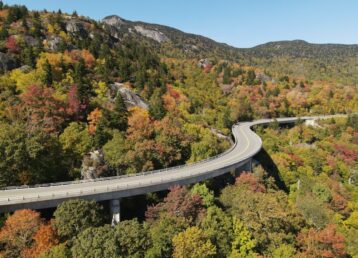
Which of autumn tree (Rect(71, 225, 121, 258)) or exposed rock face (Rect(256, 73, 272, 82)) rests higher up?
exposed rock face (Rect(256, 73, 272, 82))

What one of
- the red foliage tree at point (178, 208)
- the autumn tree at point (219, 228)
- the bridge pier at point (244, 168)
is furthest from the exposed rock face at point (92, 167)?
the bridge pier at point (244, 168)

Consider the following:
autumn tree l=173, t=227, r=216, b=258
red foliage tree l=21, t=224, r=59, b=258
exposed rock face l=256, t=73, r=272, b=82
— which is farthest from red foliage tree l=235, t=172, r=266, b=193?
exposed rock face l=256, t=73, r=272, b=82

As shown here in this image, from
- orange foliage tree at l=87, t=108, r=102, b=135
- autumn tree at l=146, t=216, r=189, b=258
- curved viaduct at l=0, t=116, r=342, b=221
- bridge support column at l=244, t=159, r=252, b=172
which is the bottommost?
bridge support column at l=244, t=159, r=252, b=172

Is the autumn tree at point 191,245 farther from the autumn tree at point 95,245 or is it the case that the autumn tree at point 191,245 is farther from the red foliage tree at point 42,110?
the red foliage tree at point 42,110

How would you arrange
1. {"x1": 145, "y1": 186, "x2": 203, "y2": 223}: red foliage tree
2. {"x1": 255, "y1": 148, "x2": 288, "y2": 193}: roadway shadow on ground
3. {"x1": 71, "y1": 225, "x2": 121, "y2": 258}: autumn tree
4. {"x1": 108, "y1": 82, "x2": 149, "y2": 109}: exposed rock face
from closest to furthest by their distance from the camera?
{"x1": 71, "y1": 225, "x2": 121, "y2": 258}: autumn tree, {"x1": 145, "y1": 186, "x2": 203, "y2": 223}: red foliage tree, {"x1": 255, "y1": 148, "x2": 288, "y2": 193}: roadway shadow on ground, {"x1": 108, "y1": 82, "x2": 149, "y2": 109}: exposed rock face

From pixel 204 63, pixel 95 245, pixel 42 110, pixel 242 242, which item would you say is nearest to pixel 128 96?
pixel 42 110

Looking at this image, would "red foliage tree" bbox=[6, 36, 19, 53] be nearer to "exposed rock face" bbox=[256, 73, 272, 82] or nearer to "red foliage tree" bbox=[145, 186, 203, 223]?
"red foliage tree" bbox=[145, 186, 203, 223]

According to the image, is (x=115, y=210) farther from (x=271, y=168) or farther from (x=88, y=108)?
(x=271, y=168)
